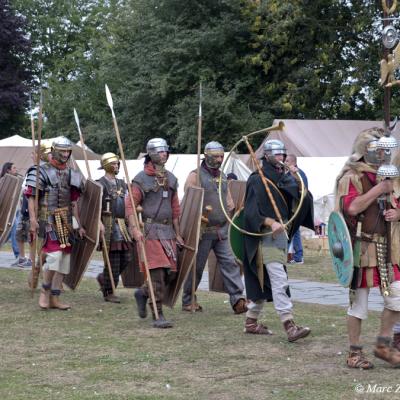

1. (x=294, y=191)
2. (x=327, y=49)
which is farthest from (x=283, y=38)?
(x=294, y=191)

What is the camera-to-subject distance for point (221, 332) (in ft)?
25.6

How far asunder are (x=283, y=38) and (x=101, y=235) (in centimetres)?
1533

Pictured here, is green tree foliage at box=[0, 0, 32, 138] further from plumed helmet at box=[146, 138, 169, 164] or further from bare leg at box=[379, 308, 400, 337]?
bare leg at box=[379, 308, 400, 337]

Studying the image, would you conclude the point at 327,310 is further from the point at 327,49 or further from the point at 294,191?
the point at 327,49

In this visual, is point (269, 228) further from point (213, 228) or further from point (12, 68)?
point (12, 68)

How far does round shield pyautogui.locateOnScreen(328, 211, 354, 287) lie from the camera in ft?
19.7

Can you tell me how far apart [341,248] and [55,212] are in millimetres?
3825

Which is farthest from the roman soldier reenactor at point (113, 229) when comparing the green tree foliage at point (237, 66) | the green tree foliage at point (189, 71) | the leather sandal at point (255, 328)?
the green tree foliage at point (189, 71)

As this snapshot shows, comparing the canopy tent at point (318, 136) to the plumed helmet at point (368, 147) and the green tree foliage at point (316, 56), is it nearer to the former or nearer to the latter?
the green tree foliage at point (316, 56)

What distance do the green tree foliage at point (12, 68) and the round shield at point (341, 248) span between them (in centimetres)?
2901

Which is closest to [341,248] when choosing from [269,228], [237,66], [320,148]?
[269,228]

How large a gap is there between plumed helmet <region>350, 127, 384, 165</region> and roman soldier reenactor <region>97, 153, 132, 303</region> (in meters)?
4.15

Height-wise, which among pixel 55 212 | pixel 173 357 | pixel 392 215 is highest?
pixel 392 215

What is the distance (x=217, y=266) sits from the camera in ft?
31.4
